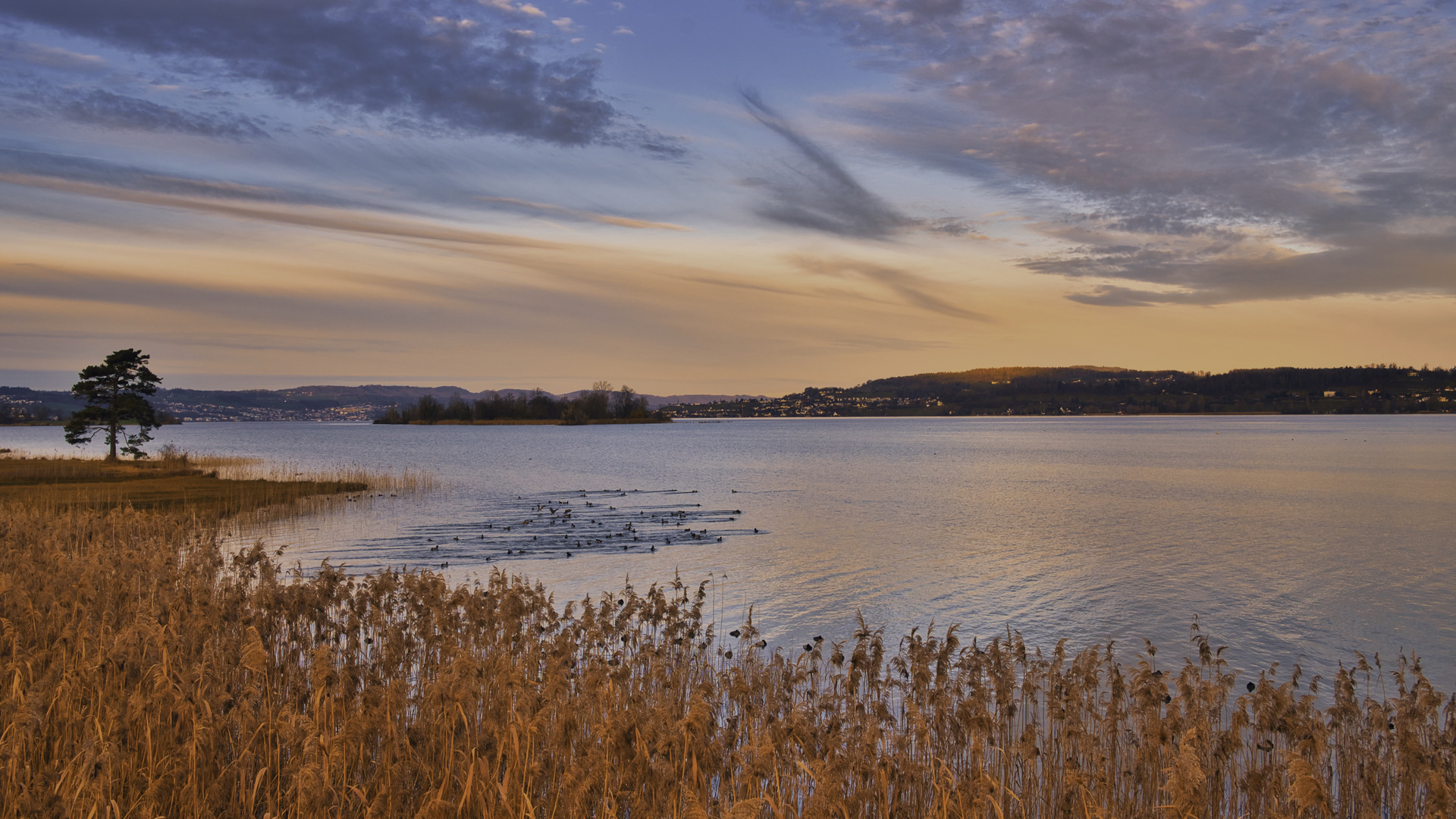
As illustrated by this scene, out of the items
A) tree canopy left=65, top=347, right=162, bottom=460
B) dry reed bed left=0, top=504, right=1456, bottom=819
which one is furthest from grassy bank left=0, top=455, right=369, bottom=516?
dry reed bed left=0, top=504, right=1456, bottom=819

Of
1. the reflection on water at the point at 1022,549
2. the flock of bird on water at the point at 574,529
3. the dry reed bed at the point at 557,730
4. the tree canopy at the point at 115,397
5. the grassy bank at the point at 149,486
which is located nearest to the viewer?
the dry reed bed at the point at 557,730

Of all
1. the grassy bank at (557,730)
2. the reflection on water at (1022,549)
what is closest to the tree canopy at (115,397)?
the reflection on water at (1022,549)

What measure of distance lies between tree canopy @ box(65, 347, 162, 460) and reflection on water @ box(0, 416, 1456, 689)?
74.4ft

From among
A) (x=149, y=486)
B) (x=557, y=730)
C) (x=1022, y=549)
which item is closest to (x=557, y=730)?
(x=557, y=730)

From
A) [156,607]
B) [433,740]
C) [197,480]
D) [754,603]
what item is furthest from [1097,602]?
[197,480]

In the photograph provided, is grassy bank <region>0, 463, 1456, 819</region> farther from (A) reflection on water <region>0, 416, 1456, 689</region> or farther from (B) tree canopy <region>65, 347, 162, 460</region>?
(B) tree canopy <region>65, 347, 162, 460</region>

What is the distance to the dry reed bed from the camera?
597 centimetres

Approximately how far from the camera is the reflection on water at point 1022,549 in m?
19.1

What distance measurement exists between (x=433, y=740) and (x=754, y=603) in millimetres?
12813

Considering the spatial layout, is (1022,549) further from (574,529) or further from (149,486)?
(149,486)

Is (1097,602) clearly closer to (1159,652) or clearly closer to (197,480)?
(1159,652)

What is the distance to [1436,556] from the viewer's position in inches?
1098

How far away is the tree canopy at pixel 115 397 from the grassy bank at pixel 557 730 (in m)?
53.5

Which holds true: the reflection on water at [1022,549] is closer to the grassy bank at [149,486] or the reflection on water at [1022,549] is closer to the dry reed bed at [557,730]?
the grassy bank at [149,486]
